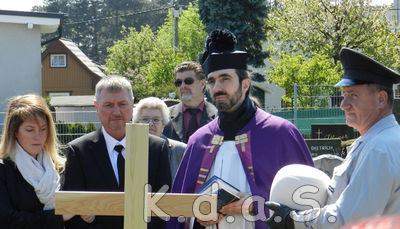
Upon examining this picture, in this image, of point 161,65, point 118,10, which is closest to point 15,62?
point 161,65

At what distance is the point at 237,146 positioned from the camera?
408 cm

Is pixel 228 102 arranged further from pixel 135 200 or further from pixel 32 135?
pixel 135 200

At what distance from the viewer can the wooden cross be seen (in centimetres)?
241

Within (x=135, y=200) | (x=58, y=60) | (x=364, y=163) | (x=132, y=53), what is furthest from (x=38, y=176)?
(x=58, y=60)

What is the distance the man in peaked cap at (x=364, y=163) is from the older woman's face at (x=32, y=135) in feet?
6.17

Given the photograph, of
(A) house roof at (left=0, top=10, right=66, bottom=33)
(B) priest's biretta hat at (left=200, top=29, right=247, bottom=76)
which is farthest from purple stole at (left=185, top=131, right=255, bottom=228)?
(A) house roof at (left=0, top=10, right=66, bottom=33)

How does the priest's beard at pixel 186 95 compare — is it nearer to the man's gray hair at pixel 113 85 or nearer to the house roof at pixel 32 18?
the man's gray hair at pixel 113 85

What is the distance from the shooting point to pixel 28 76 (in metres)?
20.7

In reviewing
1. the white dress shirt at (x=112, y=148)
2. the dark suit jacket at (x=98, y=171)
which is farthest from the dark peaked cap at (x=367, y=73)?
the white dress shirt at (x=112, y=148)

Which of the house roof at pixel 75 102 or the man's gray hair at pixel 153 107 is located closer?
the man's gray hair at pixel 153 107

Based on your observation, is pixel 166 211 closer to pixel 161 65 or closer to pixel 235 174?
pixel 235 174

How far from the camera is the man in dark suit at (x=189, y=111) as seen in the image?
645 centimetres

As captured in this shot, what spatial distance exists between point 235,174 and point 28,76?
1792 centimetres

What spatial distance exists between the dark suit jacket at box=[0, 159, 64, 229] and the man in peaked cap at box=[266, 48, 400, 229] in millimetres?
1631
